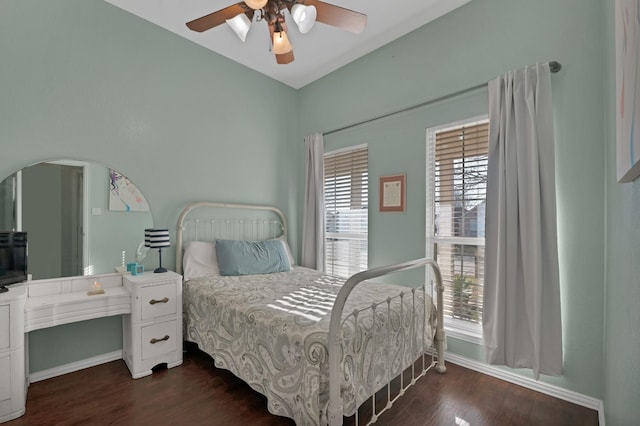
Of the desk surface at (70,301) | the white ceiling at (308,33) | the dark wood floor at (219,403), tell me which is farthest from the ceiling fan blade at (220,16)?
the dark wood floor at (219,403)

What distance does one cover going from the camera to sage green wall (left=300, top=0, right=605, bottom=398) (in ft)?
6.23

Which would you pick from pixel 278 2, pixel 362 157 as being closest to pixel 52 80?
pixel 278 2

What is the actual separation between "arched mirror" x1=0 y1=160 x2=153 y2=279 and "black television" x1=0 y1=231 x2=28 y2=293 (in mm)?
134

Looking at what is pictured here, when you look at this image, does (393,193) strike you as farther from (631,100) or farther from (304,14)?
(631,100)

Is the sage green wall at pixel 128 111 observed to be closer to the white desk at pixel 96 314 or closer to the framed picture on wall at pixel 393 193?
the white desk at pixel 96 314

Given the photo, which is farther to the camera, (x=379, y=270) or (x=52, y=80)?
(x=52, y=80)

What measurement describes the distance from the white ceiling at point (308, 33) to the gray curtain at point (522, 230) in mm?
1047

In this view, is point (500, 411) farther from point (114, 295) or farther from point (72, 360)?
point (72, 360)

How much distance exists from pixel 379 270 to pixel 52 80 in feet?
9.28

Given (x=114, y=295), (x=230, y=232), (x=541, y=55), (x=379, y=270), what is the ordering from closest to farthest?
(x=379, y=270), (x=541, y=55), (x=114, y=295), (x=230, y=232)

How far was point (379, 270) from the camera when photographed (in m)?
1.58

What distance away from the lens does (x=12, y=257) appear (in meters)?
2.00

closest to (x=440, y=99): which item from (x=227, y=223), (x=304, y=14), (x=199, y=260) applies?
(x=304, y=14)

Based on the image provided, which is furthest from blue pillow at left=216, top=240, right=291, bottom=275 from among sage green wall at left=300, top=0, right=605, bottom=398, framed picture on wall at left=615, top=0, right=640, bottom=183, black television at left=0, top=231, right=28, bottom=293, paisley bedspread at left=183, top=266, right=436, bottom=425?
framed picture on wall at left=615, top=0, right=640, bottom=183
